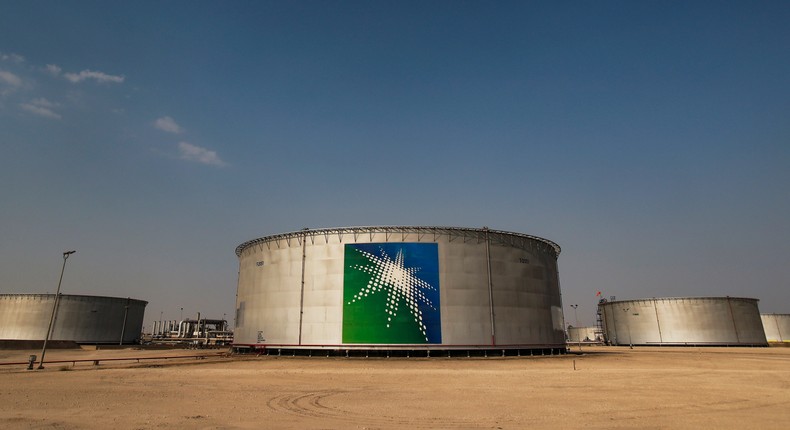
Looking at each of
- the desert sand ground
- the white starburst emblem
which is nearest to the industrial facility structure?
the white starburst emblem

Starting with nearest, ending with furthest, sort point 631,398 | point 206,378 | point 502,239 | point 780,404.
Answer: point 780,404 < point 631,398 < point 206,378 < point 502,239

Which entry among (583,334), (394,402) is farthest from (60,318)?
(583,334)

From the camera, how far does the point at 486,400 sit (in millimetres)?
17375

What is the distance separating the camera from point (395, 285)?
149 ft

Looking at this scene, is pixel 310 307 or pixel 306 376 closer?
pixel 306 376

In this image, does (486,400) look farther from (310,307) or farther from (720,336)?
(720,336)

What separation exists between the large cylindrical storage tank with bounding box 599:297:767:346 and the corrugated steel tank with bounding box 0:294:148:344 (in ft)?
342

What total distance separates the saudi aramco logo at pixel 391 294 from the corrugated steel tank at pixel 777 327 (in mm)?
109719

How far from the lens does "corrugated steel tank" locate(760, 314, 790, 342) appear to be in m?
108

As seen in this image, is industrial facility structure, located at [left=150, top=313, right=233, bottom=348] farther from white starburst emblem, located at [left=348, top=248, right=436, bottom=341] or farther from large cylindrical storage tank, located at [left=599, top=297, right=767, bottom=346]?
large cylindrical storage tank, located at [left=599, top=297, right=767, bottom=346]

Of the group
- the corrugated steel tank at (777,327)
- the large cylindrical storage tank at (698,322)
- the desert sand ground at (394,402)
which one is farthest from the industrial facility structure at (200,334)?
the corrugated steel tank at (777,327)

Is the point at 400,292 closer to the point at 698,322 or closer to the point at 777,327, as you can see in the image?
the point at 698,322

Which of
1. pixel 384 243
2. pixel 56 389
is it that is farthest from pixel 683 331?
pixel 56 389

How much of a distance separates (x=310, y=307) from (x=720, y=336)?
260 feet
